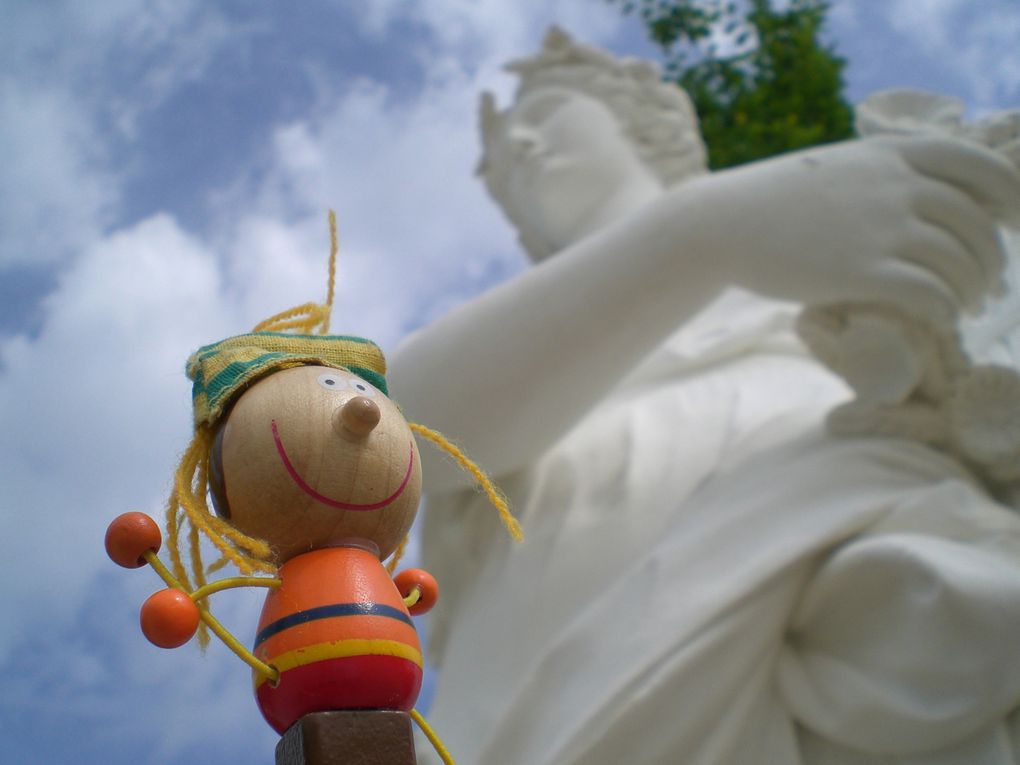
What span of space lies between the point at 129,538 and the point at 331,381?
0.48ft

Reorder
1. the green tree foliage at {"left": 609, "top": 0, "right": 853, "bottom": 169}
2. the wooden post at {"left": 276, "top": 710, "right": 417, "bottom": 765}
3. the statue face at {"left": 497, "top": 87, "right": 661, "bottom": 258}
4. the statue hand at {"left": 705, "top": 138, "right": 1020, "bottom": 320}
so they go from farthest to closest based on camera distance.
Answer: the green tree foliage at {"left": 609, "top": 0, "right": 853, "bottom": 169} < the statue face at {"left": 497, "top": 87, "right": 661, "bottom": 258} < the statue hand at {"left": 705, "top": 138, "right": 1020, "bottom": 320} < the wooden post at {"left": 276, "top": 710, "right": 417, "bottom": 765}

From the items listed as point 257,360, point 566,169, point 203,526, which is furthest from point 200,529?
point 566,169

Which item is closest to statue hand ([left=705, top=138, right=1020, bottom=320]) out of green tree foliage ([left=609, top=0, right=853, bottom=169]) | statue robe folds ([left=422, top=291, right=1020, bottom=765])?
statue robe folds ([left=422, top=291, right=1020, bottom=765])

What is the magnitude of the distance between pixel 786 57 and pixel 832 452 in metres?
3.28

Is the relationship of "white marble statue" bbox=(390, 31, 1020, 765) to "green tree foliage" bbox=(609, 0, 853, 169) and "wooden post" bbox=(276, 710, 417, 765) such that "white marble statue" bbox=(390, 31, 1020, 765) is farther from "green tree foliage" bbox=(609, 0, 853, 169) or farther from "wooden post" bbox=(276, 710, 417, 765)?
"green tree foliage" bbox=(609, 0, 853, 169)

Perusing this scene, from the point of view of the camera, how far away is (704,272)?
1.52 meters

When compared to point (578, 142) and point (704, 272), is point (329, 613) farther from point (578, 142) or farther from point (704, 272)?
point (578, 142)

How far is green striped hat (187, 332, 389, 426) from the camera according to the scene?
2.29 ft

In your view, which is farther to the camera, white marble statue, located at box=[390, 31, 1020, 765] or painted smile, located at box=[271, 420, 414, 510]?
white marble statue, located at box=[390, 31, 1020, 765]

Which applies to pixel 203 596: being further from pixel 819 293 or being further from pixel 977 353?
pixel 977 353

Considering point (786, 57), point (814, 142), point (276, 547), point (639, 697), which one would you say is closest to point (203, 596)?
point (276, 547)

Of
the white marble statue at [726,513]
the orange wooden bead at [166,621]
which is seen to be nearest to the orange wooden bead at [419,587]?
the orange wooden bead at [166,621]

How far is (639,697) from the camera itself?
1.24 m

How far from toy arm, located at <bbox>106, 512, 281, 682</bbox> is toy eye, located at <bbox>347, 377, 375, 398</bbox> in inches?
4.8
